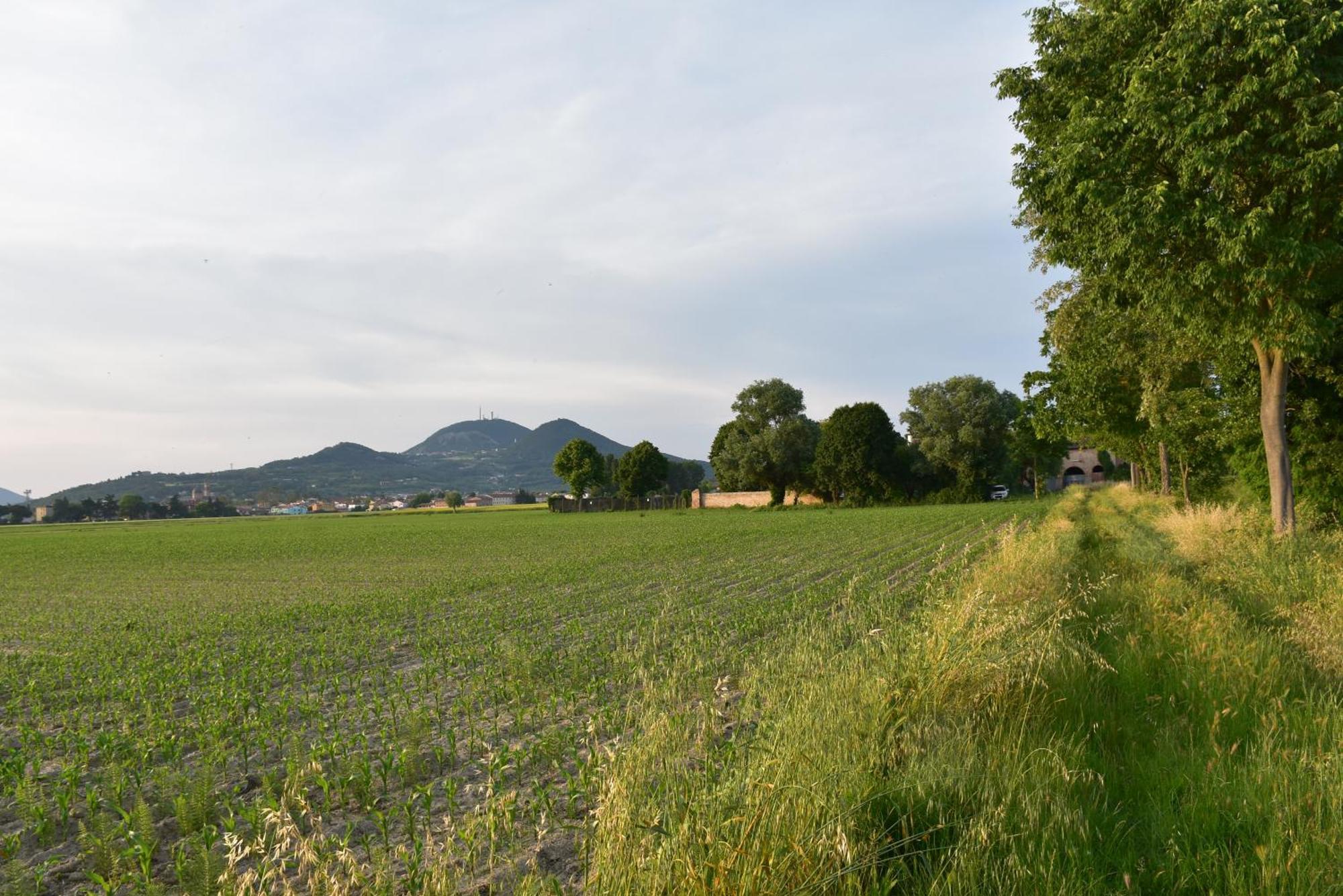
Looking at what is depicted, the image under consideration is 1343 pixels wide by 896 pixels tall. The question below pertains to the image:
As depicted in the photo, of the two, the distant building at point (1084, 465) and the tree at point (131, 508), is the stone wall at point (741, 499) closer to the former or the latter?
the distant building at point (1084, 465)

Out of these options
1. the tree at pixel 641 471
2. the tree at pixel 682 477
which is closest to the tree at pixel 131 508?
the tree at pixel 682 477

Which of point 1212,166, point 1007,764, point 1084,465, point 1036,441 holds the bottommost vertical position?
point 1007,764

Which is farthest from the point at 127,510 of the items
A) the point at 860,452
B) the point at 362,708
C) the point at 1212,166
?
the point at 1212,166

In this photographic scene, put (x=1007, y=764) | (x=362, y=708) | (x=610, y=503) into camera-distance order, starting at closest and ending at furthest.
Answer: (x=1007, y=764) → (x=362, y=708) → (x=610, y=503)

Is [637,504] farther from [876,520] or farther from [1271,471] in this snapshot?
[1271,471]

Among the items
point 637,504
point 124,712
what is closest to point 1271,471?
point 124,712

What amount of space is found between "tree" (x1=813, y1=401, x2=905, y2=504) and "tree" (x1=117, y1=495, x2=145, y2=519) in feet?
520

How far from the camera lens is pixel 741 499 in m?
95.6

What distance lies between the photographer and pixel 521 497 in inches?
7589

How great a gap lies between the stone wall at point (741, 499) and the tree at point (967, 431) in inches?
625

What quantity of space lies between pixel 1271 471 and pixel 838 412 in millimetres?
67150

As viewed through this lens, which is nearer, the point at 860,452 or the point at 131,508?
the point at 860,452

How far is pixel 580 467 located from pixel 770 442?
36.4 meters

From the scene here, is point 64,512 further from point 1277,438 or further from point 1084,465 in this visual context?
point 1277,438
